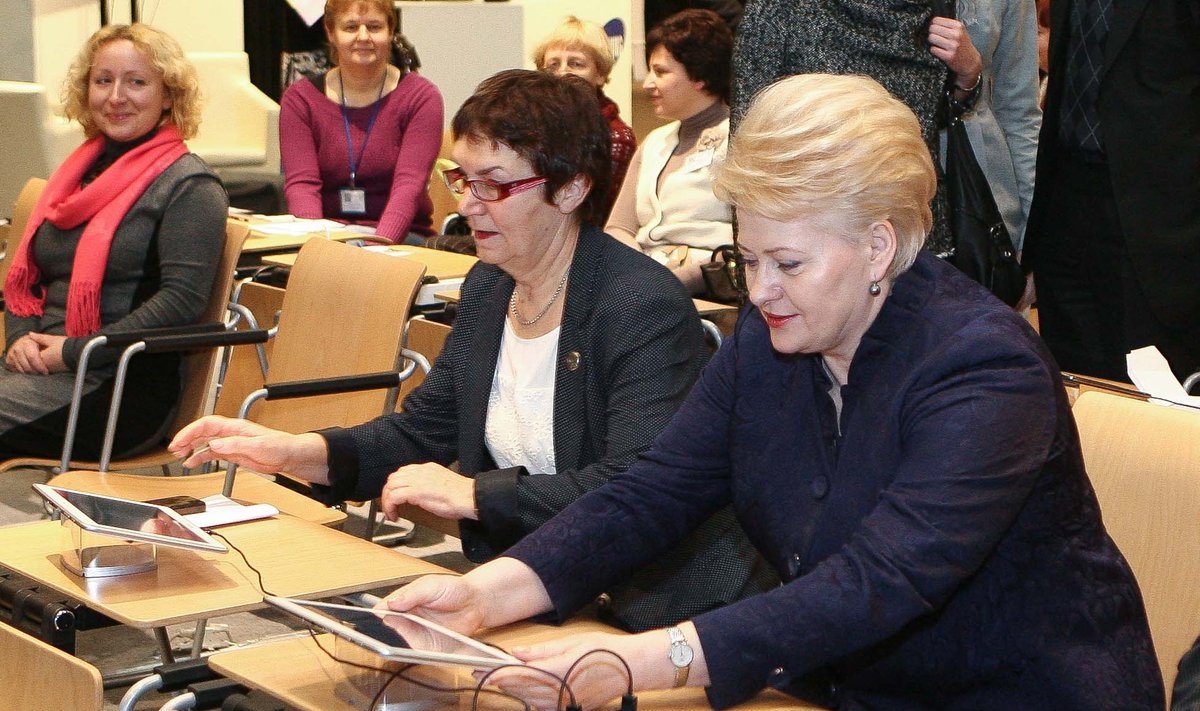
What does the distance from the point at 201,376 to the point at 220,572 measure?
5.85 ft

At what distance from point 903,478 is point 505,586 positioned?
1.69 ft

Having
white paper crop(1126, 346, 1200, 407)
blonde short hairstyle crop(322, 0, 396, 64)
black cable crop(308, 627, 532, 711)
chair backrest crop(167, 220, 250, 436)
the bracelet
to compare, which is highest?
blonde short hairstyle crop(322, 0, 396, 64)

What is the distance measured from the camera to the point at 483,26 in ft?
25.6

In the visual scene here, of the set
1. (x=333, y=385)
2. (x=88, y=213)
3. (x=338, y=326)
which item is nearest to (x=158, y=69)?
(x=88, y=213)

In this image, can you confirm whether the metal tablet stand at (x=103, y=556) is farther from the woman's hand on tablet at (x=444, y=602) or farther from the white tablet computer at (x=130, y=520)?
the woman's hand on tablet at (x=444, y=602)

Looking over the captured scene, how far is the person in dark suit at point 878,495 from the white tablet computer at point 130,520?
375mm

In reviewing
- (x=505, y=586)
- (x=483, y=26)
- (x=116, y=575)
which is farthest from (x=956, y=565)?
(x=483, y=26)

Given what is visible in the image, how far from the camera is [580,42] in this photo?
5434 mm

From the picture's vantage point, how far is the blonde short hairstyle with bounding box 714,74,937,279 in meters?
1.61

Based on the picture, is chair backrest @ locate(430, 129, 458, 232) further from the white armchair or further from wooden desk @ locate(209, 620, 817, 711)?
wooden desk @ locate(209, 620, 817, 711)

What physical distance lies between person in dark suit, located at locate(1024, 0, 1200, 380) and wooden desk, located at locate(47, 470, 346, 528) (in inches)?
62.5

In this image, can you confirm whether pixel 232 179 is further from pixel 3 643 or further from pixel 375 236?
pixel 3 643

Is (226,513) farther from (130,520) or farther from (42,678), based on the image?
(42,678)

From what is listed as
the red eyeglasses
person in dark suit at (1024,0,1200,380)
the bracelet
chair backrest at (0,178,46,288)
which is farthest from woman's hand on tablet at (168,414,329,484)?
chair backrest at (0,178,46,288)
